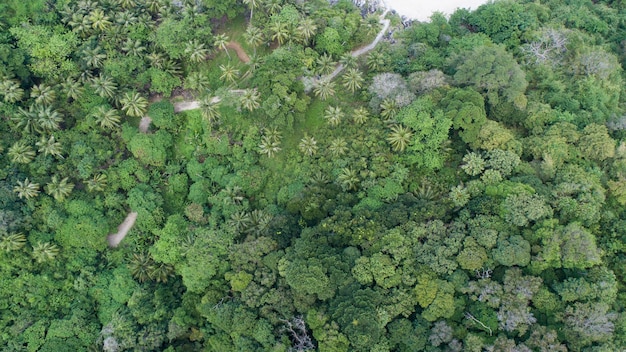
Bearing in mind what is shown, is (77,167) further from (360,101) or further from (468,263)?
(468,263)

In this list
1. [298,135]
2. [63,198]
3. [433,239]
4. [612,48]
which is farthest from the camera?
[612,48]

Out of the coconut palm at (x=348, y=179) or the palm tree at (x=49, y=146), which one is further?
the palm tree at (x=49, y=146)

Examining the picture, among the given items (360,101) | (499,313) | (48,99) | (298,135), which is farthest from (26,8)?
(499,313)

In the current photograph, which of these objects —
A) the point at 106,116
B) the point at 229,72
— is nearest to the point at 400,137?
the point at 229,72

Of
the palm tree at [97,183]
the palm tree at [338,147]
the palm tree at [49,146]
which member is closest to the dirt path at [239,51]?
the palm tree at [338,147]

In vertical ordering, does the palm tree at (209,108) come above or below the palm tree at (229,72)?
below

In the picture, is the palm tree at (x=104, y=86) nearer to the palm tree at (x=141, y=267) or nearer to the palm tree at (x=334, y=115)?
the palm tree at (x=141, y=267)
